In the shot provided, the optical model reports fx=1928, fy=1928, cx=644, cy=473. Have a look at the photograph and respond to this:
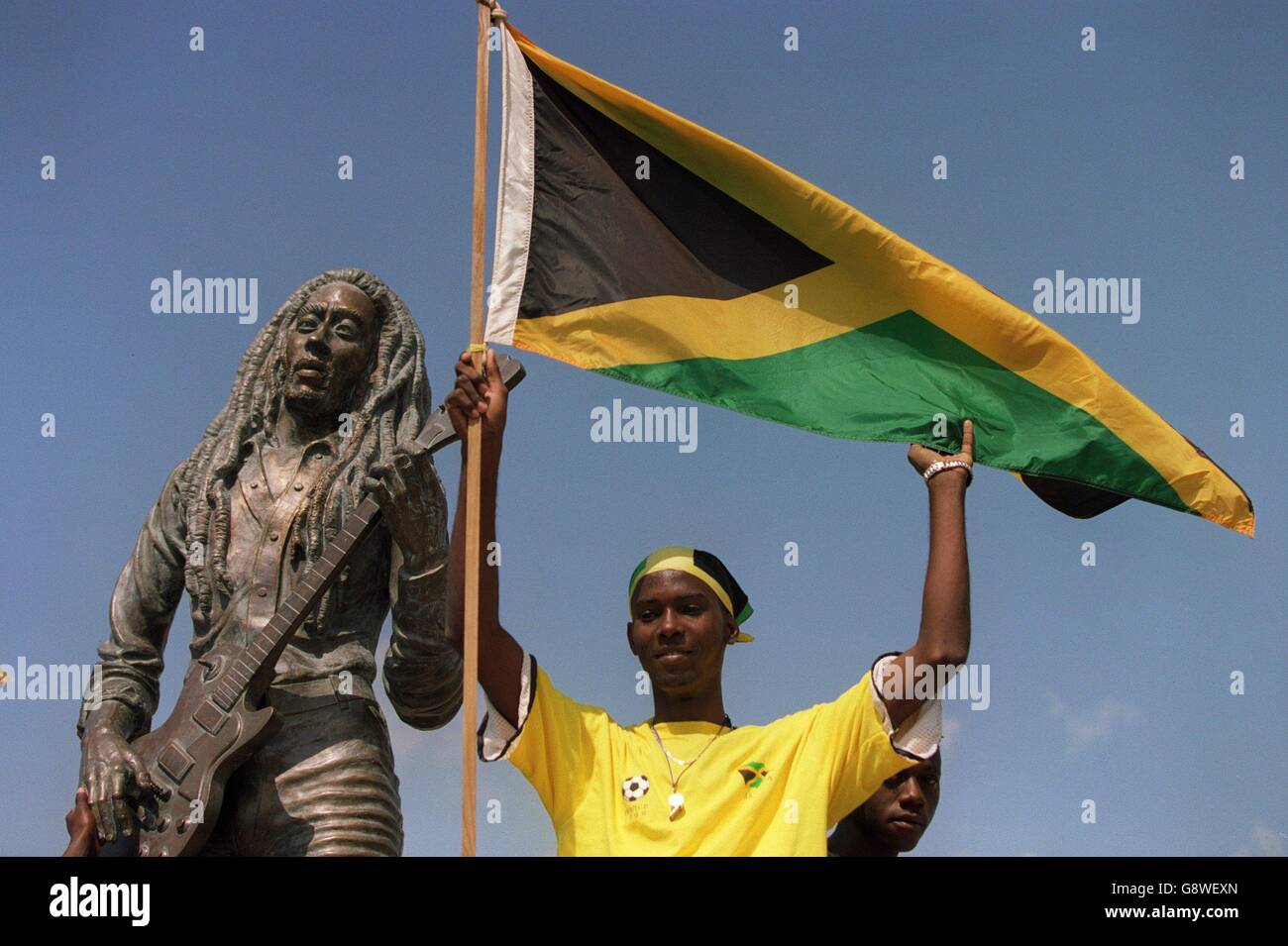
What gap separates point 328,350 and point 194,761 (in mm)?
2199

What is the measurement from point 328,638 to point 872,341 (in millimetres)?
2790

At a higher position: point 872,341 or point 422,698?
point 872,341

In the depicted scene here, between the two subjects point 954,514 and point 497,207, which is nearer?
point 954,514

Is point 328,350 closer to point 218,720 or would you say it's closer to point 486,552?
point 218,720

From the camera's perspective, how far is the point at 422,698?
28.7 ft

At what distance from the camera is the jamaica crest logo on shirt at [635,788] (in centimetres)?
693

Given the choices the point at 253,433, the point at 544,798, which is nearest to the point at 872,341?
the point at 544,798

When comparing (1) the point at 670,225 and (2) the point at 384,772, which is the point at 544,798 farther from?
(1) the point at 670,225

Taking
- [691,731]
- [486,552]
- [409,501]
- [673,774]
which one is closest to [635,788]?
[673,774]

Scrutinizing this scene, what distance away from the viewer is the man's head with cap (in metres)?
7.24

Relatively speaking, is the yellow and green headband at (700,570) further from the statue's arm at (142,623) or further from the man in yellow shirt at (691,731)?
the statue's arm at (142,623)

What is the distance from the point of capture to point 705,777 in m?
6.95
